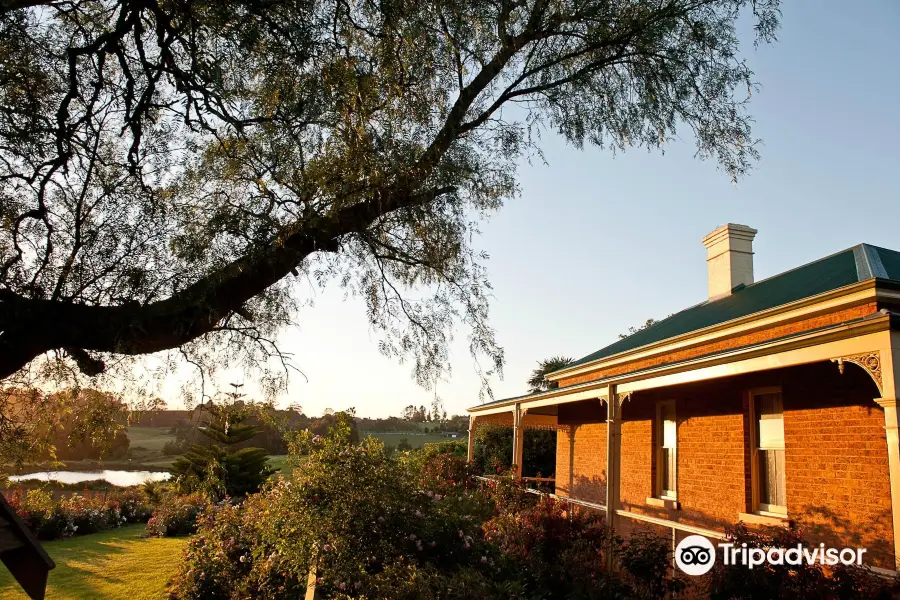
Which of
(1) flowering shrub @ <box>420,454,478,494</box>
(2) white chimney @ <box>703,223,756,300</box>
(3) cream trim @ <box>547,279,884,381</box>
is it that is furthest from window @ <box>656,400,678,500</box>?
(1) flowering shrub @ <box>420,454,478,494</box>

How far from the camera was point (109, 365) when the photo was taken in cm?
538

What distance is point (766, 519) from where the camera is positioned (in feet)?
29.9

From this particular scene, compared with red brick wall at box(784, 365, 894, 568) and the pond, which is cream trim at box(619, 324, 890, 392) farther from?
the pond

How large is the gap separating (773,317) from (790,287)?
132 centimetres

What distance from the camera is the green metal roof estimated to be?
364 inches

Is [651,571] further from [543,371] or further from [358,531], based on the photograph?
[543,371]

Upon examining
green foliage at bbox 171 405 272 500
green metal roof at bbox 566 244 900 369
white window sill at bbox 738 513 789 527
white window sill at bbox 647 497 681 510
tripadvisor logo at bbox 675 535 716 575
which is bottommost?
green foliage at bbox 171 405 272 500

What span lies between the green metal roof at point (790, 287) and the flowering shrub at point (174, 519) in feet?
43.7

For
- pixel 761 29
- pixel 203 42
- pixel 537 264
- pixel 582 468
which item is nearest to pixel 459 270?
pixel 537 264

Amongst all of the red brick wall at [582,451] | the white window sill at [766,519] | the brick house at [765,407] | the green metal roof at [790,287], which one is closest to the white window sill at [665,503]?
the brick house at [765,407]

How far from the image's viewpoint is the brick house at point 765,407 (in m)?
6.80

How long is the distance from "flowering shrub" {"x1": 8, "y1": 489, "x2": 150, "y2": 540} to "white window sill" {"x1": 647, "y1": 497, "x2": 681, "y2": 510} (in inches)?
564

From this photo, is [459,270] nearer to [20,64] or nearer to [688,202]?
[688,202]

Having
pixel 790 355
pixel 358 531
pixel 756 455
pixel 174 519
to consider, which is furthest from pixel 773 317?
pixel 174 519
